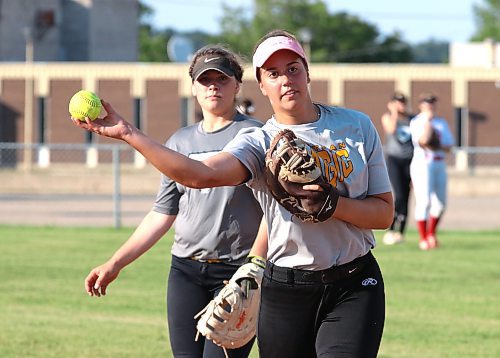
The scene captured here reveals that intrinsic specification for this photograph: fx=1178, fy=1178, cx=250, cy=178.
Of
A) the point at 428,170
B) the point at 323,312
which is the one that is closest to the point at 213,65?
the point at 323,312

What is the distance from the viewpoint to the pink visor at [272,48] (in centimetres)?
507

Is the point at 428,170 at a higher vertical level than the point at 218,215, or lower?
lower

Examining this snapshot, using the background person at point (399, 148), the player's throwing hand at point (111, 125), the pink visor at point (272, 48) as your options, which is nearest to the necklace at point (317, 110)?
the pink visor at point (272, 48)

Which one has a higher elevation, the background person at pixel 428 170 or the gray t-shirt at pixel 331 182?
the gray t-shirt at pixel 331 182

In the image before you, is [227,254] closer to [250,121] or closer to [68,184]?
[250,121]

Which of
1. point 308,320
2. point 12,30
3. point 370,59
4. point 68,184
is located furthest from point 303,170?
point 370,59

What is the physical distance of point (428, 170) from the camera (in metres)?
17.1

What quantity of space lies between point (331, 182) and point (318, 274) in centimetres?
44

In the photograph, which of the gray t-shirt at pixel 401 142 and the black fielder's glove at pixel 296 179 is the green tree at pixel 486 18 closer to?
the gray t-shirt at pixel 401 142

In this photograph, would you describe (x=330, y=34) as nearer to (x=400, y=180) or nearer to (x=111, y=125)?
(x=400, y=180)

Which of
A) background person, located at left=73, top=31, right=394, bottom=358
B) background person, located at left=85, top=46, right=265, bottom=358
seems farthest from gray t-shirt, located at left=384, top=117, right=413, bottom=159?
background person, located at left=73, top=31, right=394, bottom=358

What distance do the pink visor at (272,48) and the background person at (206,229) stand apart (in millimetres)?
1282

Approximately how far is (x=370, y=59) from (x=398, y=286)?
100619 millimetres

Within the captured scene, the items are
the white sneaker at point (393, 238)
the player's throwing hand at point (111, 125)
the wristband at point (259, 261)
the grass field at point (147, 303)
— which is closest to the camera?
the player's throwing hand at point (111, 125)
